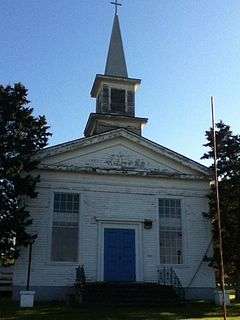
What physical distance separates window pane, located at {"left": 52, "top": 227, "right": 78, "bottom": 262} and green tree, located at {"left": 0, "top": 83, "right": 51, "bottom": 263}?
1272 millimetres

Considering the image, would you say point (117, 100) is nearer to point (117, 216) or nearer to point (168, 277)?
point (117, 216)

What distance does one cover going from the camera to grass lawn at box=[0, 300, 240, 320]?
52.2 ft

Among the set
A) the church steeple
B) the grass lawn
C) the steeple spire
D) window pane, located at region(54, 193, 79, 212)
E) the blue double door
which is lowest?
the grass lawn

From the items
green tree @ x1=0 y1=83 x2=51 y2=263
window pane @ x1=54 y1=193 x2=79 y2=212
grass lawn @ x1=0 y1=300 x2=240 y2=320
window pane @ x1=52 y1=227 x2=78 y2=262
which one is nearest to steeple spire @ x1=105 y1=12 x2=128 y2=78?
green tree @ x1=0 y1=83 x2=51 y2=263

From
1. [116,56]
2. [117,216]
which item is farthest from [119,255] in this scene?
[116,56]

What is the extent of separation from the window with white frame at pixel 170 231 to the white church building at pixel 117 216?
0.15 feet

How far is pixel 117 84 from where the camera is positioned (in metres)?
29.5

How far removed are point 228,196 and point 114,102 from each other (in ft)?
30.6

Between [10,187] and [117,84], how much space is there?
35.3 feet

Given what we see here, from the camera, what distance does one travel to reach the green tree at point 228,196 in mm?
22938

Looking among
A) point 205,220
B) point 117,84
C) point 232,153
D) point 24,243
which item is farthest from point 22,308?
point 117,84

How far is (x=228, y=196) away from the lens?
2352cm

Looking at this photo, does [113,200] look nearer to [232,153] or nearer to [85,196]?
[85,196]

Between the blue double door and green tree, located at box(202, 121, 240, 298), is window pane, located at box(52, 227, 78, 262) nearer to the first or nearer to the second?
the blue double door
